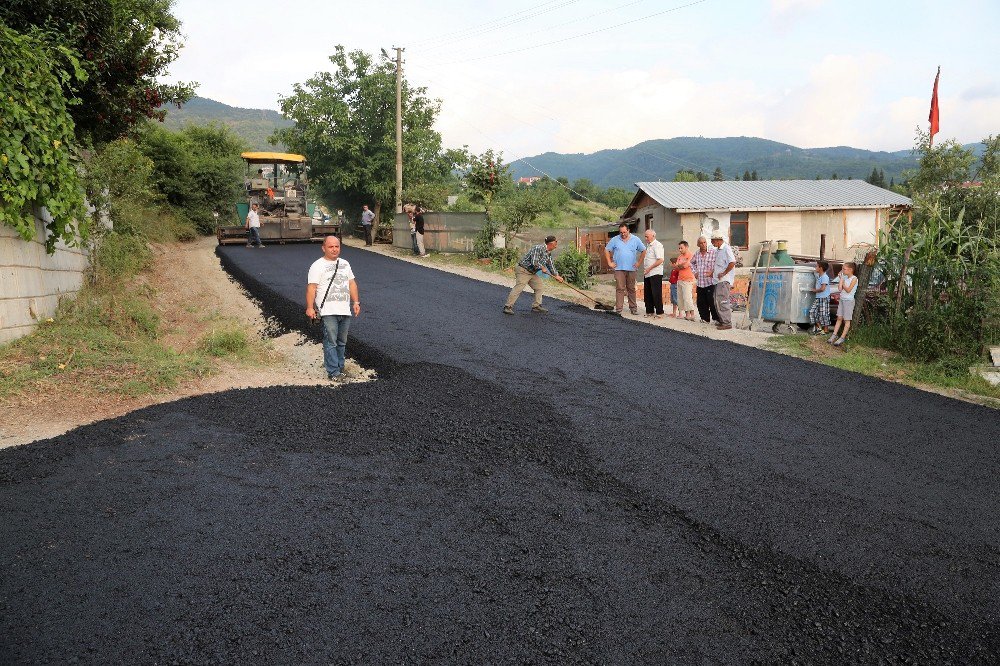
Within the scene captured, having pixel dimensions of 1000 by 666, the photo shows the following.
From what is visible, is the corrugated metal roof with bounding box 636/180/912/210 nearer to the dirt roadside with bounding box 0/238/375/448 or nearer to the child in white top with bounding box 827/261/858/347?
the child in white top with bounding box 827/261/858/347

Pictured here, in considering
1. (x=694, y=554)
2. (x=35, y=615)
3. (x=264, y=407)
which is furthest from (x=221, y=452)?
(x=694, y=554)

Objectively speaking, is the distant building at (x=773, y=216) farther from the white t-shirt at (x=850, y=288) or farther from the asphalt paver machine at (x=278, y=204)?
the white t-shirt at (x=850, y=288)

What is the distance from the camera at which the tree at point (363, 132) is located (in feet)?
91.9

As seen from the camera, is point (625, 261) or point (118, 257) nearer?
point (625, 261)

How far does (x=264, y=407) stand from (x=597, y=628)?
162 inches

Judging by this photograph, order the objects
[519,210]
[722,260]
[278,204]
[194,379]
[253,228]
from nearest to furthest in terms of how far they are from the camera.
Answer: [194,379] → [722,260] → [519,210] → [253,228] → [278,204]

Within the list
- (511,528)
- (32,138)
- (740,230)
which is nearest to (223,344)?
(32,138)

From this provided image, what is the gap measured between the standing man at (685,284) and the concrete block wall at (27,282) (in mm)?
9011

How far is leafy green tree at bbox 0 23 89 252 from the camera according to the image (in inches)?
259

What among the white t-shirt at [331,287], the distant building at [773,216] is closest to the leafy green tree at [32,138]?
the white t-shirt at [331,287]

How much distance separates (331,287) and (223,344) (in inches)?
83.3

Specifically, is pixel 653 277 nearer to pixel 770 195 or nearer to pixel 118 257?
pixel 118 257

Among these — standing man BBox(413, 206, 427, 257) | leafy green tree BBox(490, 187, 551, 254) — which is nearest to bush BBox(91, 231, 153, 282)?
standing man BBox(413, 206, 427, 257)

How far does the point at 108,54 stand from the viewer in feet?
32.8
